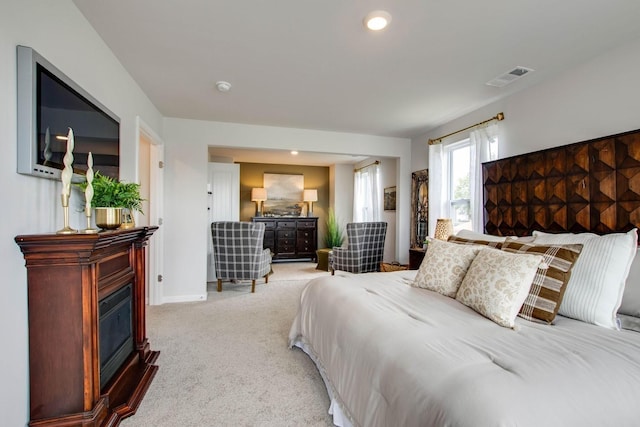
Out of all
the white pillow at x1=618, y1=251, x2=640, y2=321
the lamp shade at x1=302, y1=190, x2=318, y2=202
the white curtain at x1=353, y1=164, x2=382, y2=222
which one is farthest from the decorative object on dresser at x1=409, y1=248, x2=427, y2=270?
the lamp shade at x1=302, y1=190, x2=318, y2=202

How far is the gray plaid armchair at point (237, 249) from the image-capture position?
13.6 feet

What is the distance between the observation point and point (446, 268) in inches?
78.6

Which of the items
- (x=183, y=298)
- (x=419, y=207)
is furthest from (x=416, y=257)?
(x=183, y=298)

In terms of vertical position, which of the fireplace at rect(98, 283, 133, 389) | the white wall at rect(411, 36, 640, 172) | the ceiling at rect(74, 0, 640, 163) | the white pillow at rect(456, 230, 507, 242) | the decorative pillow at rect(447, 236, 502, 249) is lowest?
the fireplace at rect(98, 283, 133, 389)

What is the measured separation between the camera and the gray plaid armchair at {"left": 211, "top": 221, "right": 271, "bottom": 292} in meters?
4.15

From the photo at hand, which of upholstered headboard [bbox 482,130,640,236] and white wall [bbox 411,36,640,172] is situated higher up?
white wall [bbox 411,36,640,172]

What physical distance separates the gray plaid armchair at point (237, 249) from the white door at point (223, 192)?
115 centimetres

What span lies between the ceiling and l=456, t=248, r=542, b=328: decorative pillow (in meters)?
1.42

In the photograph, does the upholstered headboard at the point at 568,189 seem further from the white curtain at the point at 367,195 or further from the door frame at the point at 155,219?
the door frame at the point at 155,219

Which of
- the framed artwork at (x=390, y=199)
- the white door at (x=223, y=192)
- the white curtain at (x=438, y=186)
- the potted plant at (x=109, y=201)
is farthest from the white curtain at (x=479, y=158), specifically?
the white door at (x=223, y=192)

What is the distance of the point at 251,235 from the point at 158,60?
2.35 metres

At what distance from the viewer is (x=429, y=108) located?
345 cm

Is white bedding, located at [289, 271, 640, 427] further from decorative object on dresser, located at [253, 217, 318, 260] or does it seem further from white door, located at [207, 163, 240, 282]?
decorative object on dresser, located at [253, 217, 318, 260]

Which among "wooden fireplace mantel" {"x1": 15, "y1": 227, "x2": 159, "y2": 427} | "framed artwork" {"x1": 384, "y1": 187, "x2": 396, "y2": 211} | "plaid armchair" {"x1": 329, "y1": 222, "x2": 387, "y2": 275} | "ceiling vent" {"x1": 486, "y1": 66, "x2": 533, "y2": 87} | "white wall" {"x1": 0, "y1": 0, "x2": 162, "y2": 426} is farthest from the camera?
"framed artwork" {"x1": 384, "y1": 187, "x2": 396, "y2": 211}
